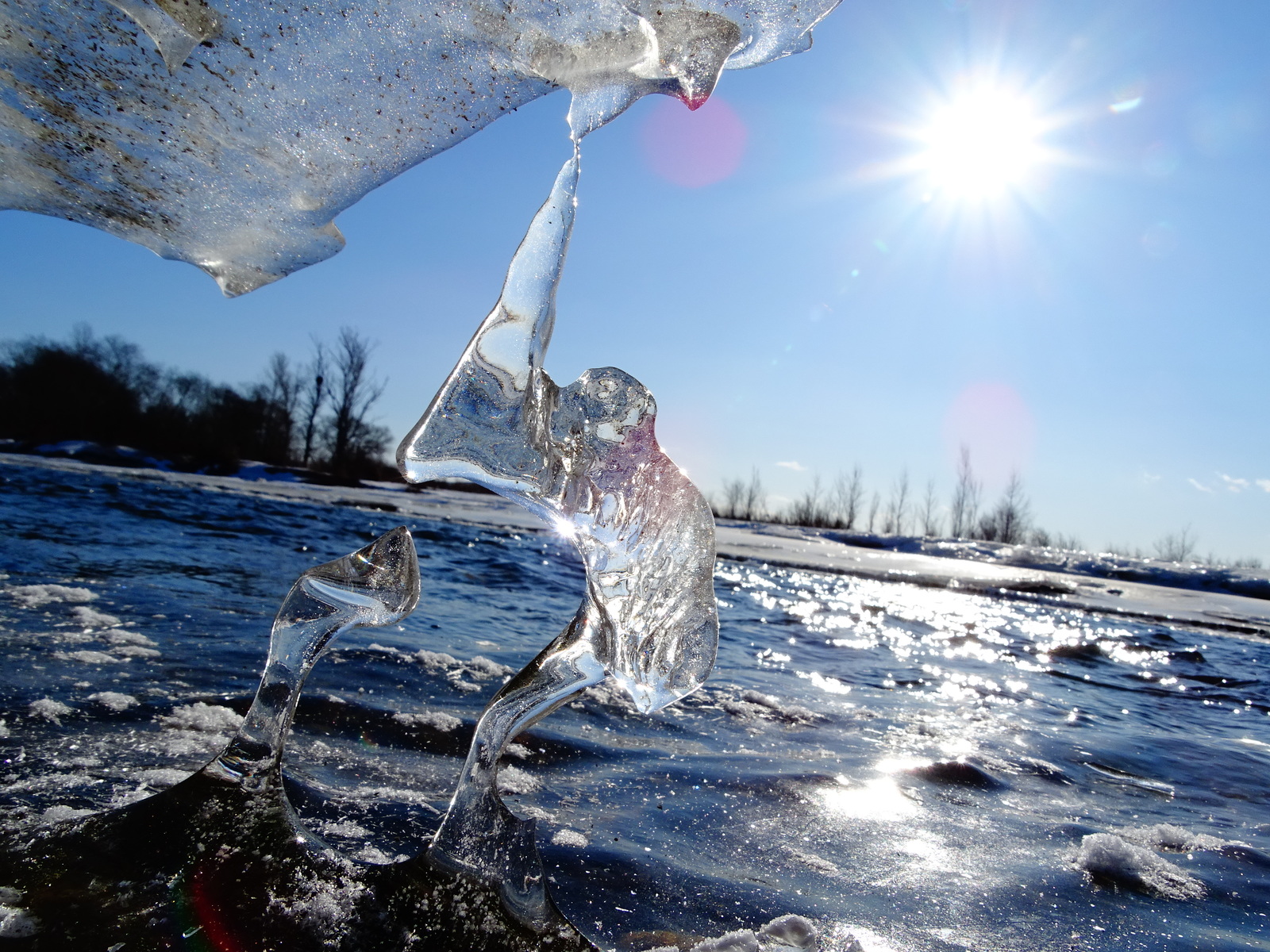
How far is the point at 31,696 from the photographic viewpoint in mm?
1656

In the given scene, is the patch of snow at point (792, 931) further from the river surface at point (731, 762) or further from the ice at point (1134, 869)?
the ice at point (1134, 869)

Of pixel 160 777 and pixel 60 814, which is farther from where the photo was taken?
pixel 160 777

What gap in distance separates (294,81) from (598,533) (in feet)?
3.62

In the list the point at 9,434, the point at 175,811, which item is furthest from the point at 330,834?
the point at 9,434

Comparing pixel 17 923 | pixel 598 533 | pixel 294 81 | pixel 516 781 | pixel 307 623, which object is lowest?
pixel 516 781

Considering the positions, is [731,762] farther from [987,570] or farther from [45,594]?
[987,570]

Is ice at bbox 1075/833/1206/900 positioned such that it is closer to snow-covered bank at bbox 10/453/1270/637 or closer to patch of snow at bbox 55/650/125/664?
patch of snow at bbox 55/650/125/664

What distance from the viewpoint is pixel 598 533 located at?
1201 millimetres

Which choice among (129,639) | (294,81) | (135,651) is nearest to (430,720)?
(135,651)

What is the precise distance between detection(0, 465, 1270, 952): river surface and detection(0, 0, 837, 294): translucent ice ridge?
1.22 metres

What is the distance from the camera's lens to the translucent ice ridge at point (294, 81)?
4.28 feet

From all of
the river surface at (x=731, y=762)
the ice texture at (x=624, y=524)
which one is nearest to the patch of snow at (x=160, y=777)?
the river surface at (x=731, y=762)

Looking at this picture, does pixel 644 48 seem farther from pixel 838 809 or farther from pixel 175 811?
pixel 838 809

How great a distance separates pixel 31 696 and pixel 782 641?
11.2 ft
